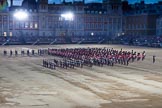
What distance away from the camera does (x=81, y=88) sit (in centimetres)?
2956

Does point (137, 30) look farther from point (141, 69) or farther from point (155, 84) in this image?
point (155, 84)

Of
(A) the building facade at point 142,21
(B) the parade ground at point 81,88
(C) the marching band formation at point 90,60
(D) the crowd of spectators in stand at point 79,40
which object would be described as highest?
(A) the building facade at point 142,21

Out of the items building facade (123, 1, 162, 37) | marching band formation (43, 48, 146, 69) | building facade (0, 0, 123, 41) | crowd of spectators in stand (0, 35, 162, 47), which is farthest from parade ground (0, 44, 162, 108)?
building facade (123, 1, 162, 37)

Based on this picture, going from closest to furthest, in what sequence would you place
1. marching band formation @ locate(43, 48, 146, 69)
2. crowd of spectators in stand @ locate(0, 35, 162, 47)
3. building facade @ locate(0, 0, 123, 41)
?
marching band formation @ locate(43, 48, 146, 69) → crowd of spectators in stand @ locate(0, 35, 162, 47) → building facade @ locate(0, 0, 123, 41)

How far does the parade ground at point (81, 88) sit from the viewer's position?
23906mm

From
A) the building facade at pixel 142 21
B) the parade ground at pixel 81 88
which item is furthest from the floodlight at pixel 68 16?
the parade ground at pixel 81 88

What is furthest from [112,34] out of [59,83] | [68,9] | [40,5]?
[59,83]

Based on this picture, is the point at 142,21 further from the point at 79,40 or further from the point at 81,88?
the point at 81,88

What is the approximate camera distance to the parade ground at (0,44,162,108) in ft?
78.4

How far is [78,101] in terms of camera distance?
2439cm

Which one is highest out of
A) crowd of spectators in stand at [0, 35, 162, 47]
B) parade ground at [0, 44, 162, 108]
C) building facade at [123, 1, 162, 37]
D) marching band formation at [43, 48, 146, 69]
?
building facade at [123, 1, 162, 37]

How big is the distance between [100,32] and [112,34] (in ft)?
16.9

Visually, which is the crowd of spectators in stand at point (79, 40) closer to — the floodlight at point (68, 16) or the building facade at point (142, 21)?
the floodlight at point (68, 16)

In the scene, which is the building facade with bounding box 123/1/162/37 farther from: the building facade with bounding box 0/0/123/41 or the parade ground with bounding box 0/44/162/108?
the parade ground with bounding box 0/44/162/108
